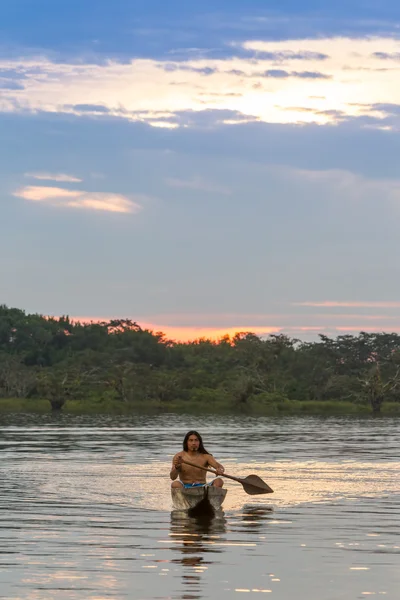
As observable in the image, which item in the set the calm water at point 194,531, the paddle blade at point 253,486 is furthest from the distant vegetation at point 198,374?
the paddle blade at point 253,486

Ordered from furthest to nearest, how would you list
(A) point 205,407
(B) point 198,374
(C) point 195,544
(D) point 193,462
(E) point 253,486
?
(B) point 198,374, (A) point 205,407, (E) point 253,486, (D) point 193,462, (C) point 195,544

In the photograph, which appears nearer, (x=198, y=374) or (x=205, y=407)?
(x=205, y=407)

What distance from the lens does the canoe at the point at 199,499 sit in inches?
870

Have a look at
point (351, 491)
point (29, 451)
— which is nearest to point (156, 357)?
point (29, 451)

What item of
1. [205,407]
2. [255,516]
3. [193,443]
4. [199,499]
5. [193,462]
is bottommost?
[255,516]

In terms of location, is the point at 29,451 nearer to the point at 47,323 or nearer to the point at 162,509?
the point at 162,509

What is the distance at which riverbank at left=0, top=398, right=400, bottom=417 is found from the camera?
324ft

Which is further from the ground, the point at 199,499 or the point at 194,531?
the point at 199,499

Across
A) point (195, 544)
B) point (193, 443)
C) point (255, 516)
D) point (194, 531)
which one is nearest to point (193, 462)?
point (193, 443)

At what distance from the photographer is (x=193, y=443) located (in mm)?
23156

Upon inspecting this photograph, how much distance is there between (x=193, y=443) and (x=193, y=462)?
427 millimetres

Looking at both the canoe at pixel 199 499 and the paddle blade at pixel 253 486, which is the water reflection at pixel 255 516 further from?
the paddle blade at pixel 253 486

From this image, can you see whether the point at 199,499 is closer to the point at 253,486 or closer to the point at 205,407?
the point at 253,486

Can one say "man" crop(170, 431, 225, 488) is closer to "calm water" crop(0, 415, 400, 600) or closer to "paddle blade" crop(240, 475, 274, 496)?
"calm water" crop(0, 415, 400, 600)
